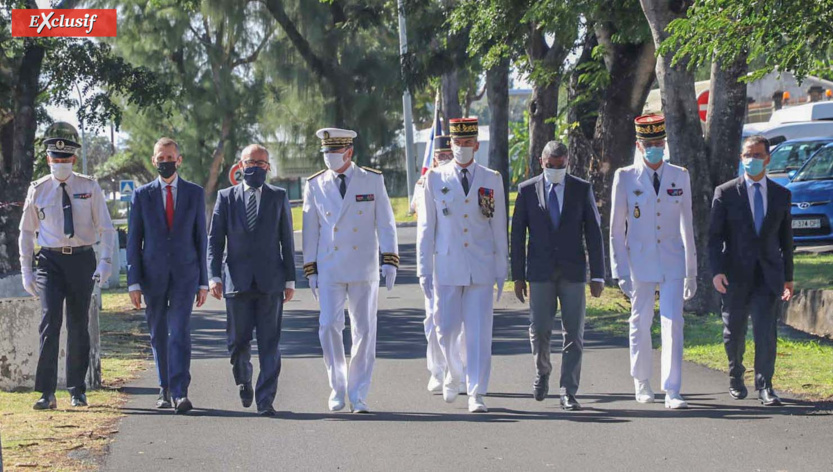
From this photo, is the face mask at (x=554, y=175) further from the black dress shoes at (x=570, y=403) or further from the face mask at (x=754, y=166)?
the black dress shoes at (x=570, y=403)

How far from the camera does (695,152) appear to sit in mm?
15656

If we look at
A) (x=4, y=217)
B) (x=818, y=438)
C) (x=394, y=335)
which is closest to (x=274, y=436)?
(x=818, y=438)

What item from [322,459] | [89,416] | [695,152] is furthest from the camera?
[695,152]

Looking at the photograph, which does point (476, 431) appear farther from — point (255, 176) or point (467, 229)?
point (255, 176)

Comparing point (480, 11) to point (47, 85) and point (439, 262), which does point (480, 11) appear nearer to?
point (47, 85)

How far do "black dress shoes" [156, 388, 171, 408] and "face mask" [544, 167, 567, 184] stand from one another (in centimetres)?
333

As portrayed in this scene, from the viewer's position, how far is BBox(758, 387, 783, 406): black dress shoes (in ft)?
31.8

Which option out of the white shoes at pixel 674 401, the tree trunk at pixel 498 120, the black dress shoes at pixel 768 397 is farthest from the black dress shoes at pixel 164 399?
the tree trunk at pixel 498 120

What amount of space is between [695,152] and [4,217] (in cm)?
1135

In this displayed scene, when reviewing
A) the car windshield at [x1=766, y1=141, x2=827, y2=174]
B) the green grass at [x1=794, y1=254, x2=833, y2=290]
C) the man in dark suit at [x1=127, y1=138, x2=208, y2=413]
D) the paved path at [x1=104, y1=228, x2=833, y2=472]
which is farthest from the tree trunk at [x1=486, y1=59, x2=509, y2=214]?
the man in dark suit at [x1=127, y1=138, x2=208, y2=413]

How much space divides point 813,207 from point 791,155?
2.78 m

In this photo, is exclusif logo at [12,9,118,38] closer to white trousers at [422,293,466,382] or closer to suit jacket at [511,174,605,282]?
white trousers at [422,293,466,382]

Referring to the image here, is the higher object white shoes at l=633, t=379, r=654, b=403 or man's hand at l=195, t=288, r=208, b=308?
man's hand at l=195, t=288, r=208, b=308

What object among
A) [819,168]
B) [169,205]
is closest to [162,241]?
[169,205]
